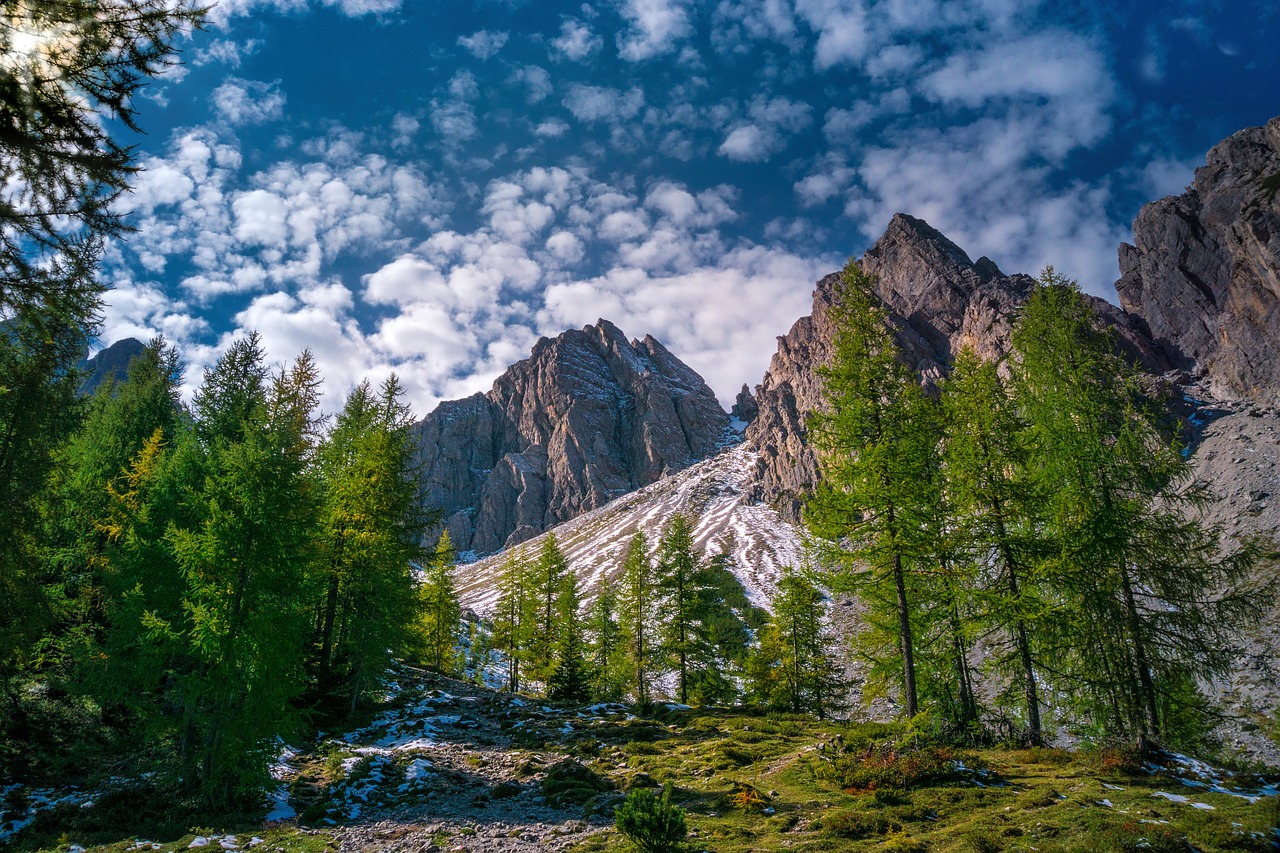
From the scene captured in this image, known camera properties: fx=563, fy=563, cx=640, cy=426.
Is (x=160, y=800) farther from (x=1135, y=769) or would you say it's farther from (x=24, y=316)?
(x=1135, y=769)

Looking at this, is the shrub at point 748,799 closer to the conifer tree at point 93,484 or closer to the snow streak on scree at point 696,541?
the conifer tree at point 93,484

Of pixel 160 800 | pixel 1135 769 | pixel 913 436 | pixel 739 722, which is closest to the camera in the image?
pixel 1135 769

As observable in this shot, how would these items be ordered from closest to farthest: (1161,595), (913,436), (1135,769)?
(1135,769), (913,436), (1161,595)

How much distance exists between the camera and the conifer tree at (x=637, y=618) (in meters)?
35.1

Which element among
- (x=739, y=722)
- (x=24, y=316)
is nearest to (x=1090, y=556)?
(x=739, y=722)

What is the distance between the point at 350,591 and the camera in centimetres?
2316

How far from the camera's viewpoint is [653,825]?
321 inches

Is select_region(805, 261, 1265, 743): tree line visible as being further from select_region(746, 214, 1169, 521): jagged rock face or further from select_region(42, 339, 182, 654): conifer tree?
select_region(746, 214, 1169, 521): jagged rock face

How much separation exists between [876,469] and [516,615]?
36.2 metres

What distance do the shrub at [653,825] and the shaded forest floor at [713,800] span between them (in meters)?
1.58

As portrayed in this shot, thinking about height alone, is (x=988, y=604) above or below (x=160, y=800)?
above

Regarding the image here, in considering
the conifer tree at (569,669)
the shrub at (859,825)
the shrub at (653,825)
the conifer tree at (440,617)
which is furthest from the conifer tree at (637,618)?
the shrub at (653,825)

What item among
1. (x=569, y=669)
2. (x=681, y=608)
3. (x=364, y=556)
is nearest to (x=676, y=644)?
(x=681, y=608)

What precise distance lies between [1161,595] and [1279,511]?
240ft
